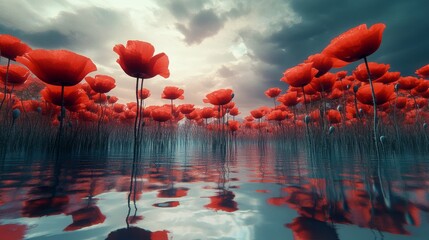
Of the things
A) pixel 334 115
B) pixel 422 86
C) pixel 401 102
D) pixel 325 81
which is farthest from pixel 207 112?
pixel 422 86

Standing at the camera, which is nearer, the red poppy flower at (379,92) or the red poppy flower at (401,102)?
the red poppy flower at (379,92)

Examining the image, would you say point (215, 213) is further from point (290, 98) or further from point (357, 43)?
point (290, 98)

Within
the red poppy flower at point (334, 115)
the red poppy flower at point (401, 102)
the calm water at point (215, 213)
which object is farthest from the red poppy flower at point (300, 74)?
the red poppy flower at point (401, 102)

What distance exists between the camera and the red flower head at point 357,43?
2811 millimetres

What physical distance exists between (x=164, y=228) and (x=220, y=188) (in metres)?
0.86

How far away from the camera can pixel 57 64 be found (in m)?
2.28

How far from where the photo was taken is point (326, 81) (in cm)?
481

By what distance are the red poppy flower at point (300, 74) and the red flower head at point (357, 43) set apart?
1.82 feet

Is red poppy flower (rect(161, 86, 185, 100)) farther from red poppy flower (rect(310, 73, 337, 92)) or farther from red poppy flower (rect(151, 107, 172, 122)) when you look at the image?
red poppy flower (rect(310, 73, 337, 92))

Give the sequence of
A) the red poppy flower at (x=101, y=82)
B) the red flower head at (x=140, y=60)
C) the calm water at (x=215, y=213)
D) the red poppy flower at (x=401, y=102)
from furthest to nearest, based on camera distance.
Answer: the red poppy flower at (x=401, y=102) → the red poppy flower at (x=101, y=82) → the red flower head at (x=140, y=60) → the calm water at (x=215, y=213)

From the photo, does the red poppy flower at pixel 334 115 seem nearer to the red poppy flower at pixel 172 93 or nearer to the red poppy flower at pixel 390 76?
the red poppy flower at pixel 390 76

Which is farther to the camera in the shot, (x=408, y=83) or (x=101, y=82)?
(x=408, y=83)

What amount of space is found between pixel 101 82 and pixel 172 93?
2.57m

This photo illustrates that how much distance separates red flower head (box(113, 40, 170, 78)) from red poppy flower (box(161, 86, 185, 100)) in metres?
3.78
